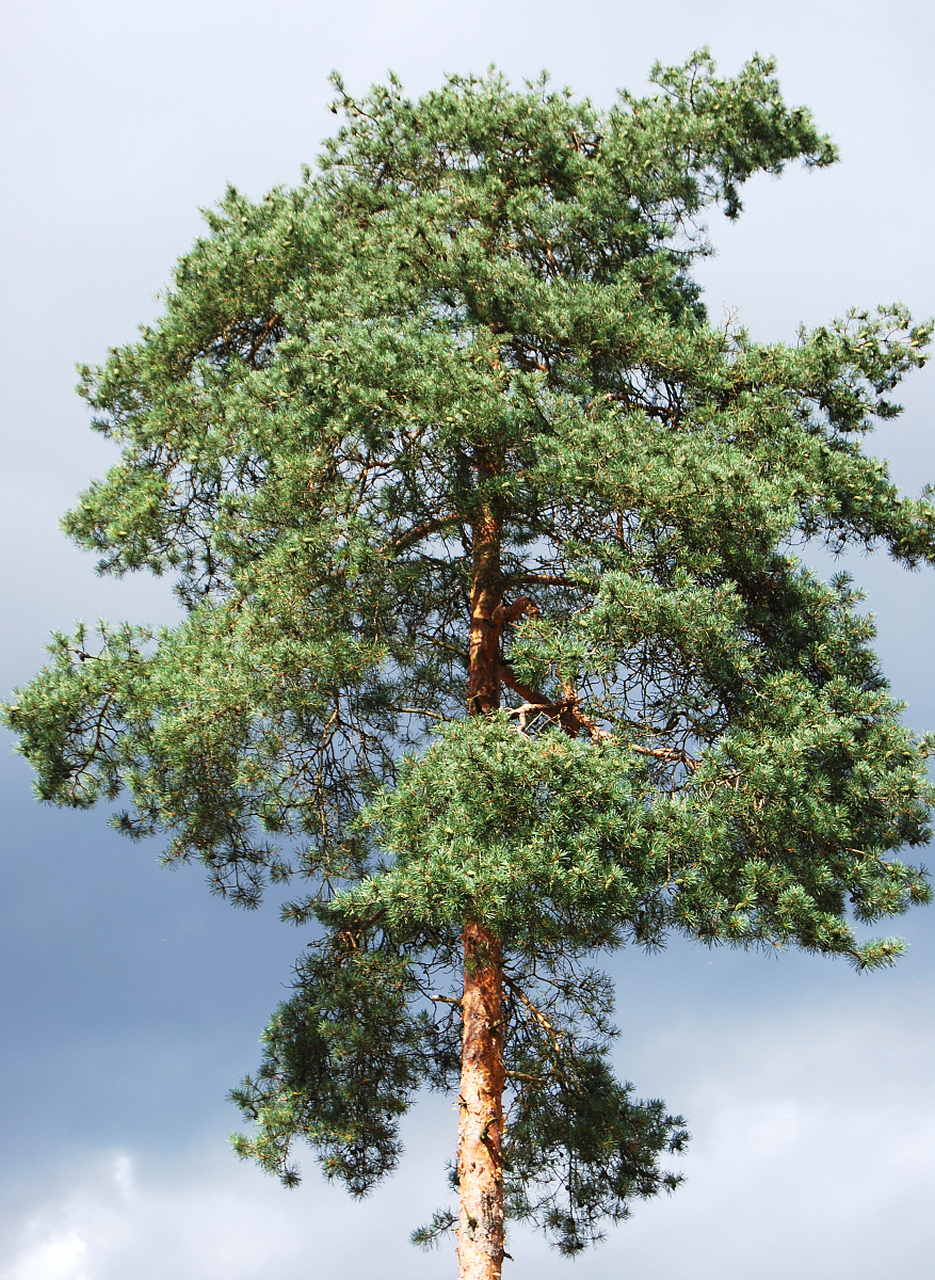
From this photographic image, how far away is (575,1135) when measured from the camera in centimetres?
651

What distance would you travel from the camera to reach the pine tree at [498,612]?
498cm

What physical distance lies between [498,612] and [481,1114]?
2871mm

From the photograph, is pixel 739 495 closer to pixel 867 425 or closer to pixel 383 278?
pixel 867 425

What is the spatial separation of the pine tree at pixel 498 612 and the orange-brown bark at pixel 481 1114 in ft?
0.06

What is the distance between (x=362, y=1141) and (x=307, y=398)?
4244 mm

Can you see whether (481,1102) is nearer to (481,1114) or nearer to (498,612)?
(481,1114)

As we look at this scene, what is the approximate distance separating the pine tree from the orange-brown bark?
2 centimetres

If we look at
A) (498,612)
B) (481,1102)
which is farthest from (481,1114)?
(498,612)

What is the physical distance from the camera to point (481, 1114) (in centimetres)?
566

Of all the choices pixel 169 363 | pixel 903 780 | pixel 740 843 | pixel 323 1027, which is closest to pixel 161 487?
pixel 169 363

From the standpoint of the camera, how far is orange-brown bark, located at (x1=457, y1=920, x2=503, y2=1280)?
539 cm

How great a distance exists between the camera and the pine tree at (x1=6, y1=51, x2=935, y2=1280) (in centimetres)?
498

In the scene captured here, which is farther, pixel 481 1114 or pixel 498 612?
pixel 498 612

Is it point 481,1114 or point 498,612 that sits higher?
point 498,612
